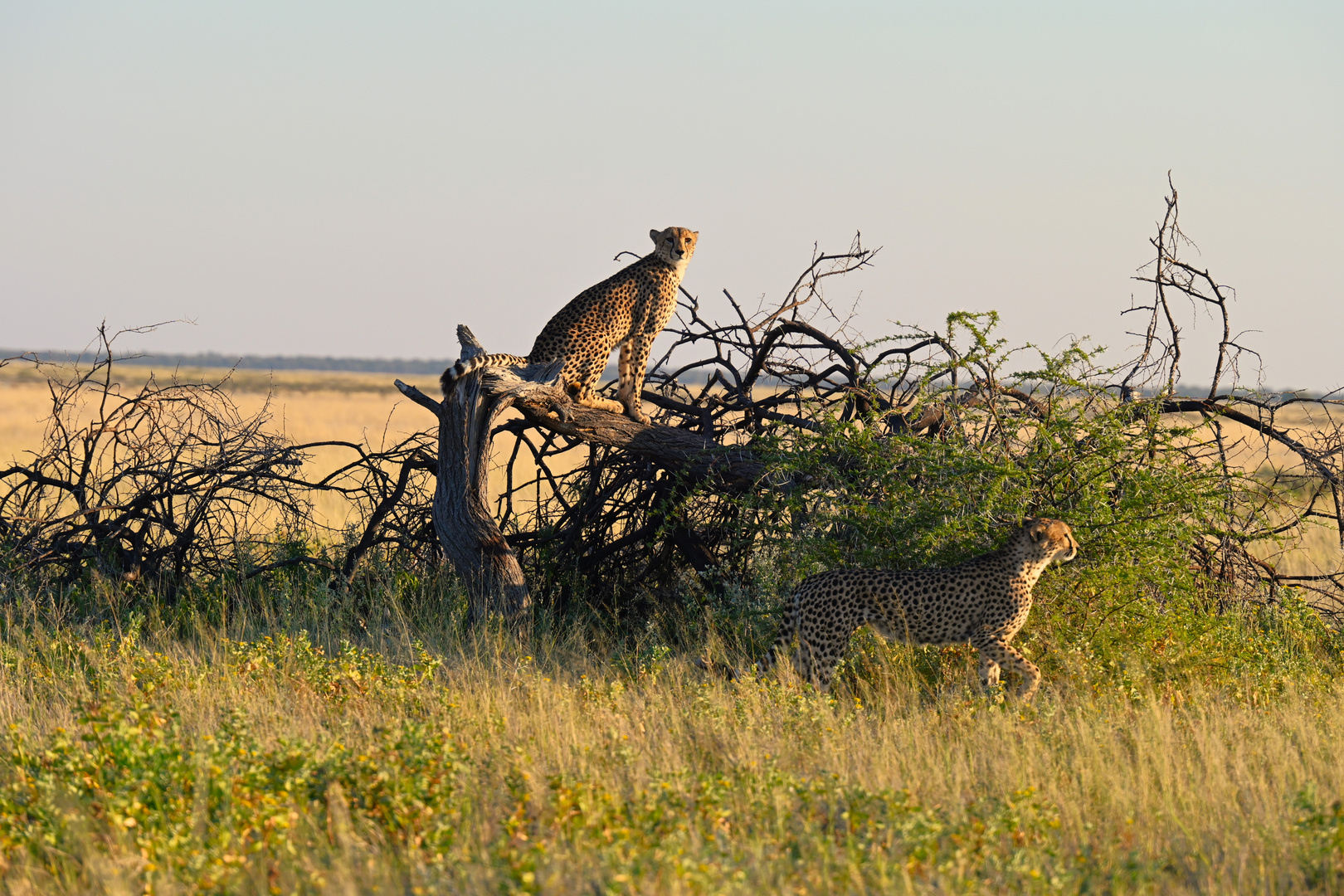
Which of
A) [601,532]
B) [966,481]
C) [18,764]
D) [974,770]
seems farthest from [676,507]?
[18,764]

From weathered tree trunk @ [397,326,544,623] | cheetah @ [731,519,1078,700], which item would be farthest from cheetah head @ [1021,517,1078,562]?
weathered tree trunk @ [397,326,544,623]

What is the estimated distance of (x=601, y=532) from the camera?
6754 mm

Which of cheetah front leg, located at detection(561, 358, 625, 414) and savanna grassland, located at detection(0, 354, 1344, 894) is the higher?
cheetah front leg, located at detection(561, 358, 625, 414)

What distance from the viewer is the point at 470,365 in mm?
5348

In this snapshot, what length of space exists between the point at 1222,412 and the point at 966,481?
1.74m

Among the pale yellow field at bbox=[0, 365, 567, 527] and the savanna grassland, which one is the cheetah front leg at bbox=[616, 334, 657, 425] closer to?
the savanna grassland

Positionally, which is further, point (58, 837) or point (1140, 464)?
point (1140, 464)

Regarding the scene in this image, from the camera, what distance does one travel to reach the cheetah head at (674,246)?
657 centimetres

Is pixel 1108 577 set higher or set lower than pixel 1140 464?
lower

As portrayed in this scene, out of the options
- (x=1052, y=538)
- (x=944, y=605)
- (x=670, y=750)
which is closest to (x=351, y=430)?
(x=944, y=605)

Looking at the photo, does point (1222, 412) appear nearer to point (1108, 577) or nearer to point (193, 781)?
point (1108, 577)

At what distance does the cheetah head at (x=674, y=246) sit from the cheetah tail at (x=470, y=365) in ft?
4.50

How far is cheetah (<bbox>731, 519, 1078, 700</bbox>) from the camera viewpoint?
4.81 m

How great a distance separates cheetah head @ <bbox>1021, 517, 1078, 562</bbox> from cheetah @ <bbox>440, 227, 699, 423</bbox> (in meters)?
2.27
